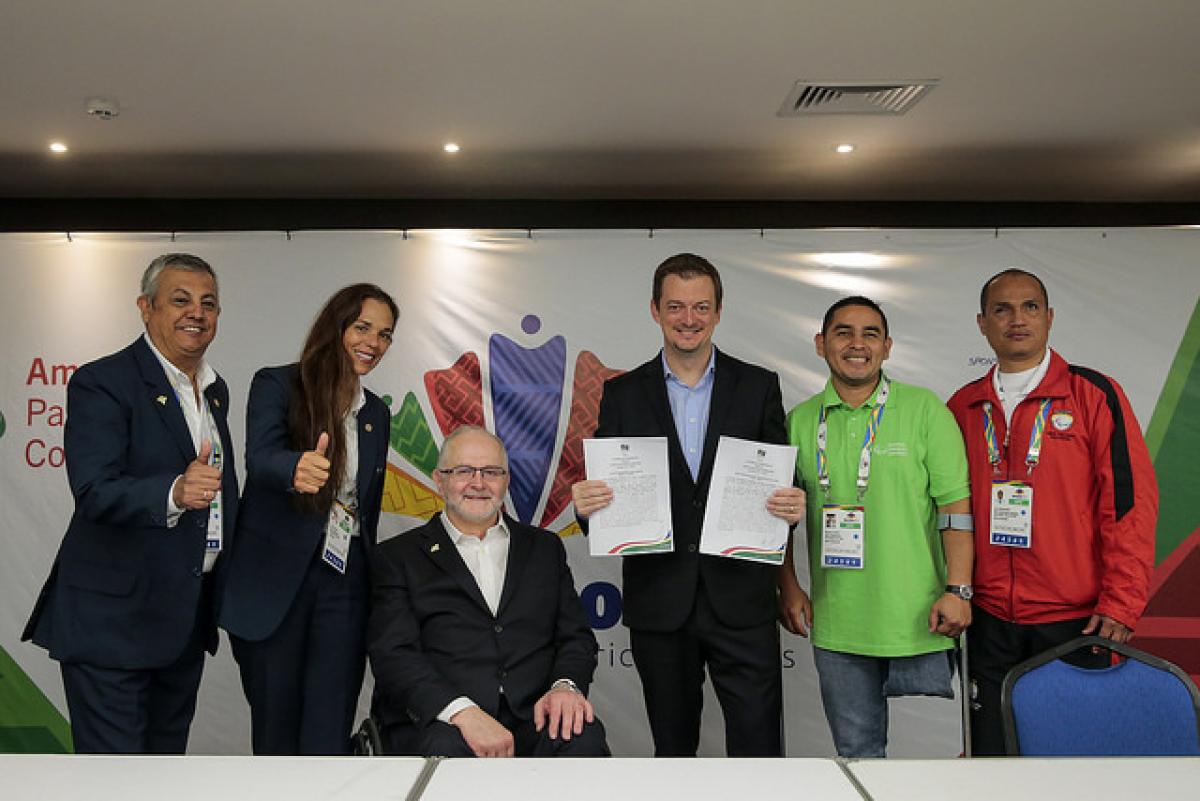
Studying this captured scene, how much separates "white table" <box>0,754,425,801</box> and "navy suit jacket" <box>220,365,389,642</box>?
1.06 meters

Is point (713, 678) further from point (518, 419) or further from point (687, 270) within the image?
point (518, 419)

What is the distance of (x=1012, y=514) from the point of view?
114 inches

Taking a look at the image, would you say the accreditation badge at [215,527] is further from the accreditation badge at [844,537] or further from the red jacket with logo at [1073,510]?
the red jacket with logo at [1073,510]

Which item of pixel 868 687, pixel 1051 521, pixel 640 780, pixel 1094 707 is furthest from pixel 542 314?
pixel 640 780

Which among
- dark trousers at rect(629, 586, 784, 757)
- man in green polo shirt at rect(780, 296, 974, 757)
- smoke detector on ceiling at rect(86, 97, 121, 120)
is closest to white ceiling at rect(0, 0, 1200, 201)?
smoke detector on ceiling at rect(86, 97, 121, 120)

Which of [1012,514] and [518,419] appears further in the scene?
[518,419]

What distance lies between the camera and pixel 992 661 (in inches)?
115

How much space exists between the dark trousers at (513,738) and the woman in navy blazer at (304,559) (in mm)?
393

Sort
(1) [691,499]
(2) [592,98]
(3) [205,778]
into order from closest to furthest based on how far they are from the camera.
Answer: (3) [205,778]
(1) [691,499]
(2) [592,98]

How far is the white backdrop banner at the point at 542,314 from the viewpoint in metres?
4.29

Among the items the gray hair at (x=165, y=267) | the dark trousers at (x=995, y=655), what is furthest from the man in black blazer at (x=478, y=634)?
the dark trousers at (x=995, y=655)

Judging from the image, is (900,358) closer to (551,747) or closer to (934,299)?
(934,299)

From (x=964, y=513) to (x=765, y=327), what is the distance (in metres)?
1.69

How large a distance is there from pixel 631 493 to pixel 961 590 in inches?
40.5
